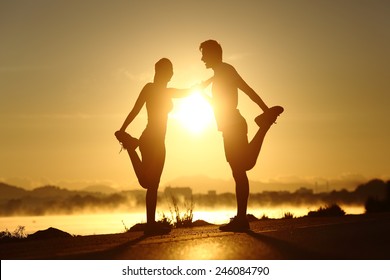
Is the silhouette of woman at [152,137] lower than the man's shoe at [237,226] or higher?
higher

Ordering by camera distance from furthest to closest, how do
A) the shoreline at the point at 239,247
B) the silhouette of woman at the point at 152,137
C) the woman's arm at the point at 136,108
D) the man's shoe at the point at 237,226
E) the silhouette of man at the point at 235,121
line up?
the woman's arm at the point at 136,108 → the silhouette of woman at the point at 152,137 → the silhouette of man at the point at 235,121 → the man's shoe at the point at 237,226 → the shoreline at the point at 239,247

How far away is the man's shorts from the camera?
432 inches

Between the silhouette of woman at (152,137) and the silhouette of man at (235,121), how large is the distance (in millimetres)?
744

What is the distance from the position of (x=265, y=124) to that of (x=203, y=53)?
63.9 inches

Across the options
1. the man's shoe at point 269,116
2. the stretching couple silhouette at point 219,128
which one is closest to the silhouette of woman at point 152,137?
the stretching couple silhouette at point 219,128

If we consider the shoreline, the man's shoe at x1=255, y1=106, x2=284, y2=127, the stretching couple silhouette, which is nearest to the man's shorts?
the stretching couple silhouette

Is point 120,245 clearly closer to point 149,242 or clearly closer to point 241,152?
point 149,242

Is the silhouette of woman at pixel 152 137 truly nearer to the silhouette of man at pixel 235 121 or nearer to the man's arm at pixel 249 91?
the silhouette of man at pixel 235 121

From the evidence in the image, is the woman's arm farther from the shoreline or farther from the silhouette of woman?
the shoreline

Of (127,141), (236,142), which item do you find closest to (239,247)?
(236,142)

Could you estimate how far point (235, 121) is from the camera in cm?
1100

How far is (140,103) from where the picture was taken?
37.4 ft

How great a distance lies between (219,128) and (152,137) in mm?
1129

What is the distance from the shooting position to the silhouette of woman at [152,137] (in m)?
Answer: 11.0
